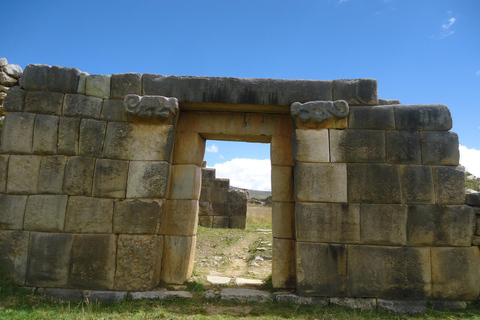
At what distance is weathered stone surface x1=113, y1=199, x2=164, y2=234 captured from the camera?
4.49 meters

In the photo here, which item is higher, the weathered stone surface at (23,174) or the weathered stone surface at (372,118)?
the weathered stone surface at (372,118)

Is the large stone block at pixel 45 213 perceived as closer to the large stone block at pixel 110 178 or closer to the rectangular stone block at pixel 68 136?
the large stone block at pixel 110 178

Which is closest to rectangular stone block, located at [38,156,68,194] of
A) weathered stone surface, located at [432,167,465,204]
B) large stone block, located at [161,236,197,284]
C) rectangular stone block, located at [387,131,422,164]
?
large stone block, located at [161,236,197,284]

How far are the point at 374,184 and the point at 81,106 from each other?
15.5 feet

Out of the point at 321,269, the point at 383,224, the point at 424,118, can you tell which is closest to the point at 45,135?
the point at 321,269

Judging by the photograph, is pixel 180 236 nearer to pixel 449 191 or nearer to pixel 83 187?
pixel 83 187

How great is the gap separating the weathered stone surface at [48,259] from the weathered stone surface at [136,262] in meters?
0.78

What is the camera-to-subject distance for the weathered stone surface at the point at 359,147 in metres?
4.55

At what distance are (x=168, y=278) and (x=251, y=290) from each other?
4.54ft

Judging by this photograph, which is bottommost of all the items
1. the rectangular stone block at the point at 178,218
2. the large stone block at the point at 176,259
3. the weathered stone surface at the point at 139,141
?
the large stone block at the point at 176,259

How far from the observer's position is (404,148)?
4539 mm

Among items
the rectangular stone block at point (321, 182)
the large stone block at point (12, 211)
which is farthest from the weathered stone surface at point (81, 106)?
the rectangular stone block at point (321, 182)

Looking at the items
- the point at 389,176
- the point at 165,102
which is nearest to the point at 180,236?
the point at 165,102

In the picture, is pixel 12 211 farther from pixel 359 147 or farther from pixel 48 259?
pixel 359 147
